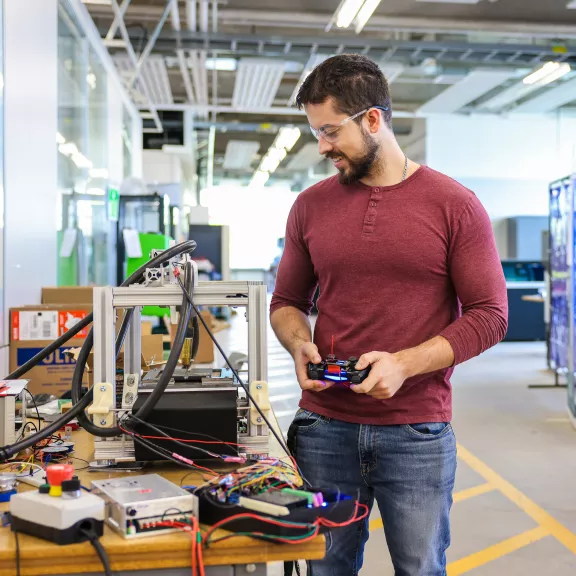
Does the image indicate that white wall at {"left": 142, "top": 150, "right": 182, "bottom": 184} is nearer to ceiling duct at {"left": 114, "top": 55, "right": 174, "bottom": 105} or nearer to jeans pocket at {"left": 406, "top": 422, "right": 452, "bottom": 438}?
ceiling duct at {"left": 114, "top": 55, "right": 174, "bottom": 105}

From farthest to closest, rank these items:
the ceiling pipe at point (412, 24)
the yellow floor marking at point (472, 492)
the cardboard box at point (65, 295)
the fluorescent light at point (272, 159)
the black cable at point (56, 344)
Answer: the fluorescent light at point (272, 159) → the ceiling pipe at point (412, 24) → the cardboard box at point (65, 295) → the yellow floor marking at point (472, 492) → the black cable at point (56, 344)

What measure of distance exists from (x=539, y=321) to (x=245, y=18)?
5970 mm

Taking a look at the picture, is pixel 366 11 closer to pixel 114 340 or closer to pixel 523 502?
pixel 523 502

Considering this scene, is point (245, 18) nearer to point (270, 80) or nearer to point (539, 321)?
point (270, 80)

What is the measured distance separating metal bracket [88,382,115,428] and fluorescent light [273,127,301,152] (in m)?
11.4

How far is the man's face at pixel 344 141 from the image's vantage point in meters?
1.47

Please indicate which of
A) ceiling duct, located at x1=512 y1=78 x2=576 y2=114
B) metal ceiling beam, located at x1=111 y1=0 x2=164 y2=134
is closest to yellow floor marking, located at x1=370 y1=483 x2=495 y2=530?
metal ceiling beam, located at x1=111 y1=0 x2=164 y2=134

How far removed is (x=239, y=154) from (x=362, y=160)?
15.8 m

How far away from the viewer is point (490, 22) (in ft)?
25.6

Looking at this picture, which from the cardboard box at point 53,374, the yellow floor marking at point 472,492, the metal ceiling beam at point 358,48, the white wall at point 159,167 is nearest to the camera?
the cardboard box at point 53,374

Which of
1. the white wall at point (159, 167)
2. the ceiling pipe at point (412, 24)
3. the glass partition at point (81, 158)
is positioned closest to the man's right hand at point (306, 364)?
the glass partition at point (81, 158)

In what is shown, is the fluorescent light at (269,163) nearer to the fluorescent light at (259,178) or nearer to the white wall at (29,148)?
the fluorescent light at (259,178)

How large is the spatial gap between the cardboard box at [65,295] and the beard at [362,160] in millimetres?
2631

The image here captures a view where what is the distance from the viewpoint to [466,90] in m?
10.5
